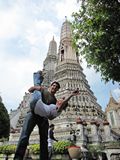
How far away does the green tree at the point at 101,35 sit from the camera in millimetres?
10734

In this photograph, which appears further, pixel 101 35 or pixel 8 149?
pixel 8 149

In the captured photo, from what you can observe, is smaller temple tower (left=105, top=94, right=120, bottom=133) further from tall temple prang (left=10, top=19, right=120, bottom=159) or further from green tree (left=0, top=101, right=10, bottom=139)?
green tree (left=0, top=101, right=10, bottom=139)

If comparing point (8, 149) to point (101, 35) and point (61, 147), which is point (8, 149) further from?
point (101, 35)

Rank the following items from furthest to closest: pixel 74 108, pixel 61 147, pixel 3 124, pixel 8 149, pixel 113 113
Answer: pixel 113 113
pixel 74 108
pixel 3 124
pixel 8 149
pixel 61 147

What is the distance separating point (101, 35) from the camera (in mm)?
10758

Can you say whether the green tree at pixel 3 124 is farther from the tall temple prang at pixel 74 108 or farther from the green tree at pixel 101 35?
the green tree at pixel 101 35

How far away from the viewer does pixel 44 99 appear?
15.2 feet

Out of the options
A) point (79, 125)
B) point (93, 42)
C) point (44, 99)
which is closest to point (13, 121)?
point (79, 125)

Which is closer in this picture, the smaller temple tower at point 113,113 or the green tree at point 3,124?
the green tree at point 3,124

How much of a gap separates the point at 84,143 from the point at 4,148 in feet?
21.3

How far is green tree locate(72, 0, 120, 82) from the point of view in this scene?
10.7 metres

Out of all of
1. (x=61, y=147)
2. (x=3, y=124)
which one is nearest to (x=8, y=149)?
(x=61, y=147)

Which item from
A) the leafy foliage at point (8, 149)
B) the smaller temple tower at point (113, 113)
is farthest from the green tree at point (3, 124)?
the smaller temple tower at point (113, 113)

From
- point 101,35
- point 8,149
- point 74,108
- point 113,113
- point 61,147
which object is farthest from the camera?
point 113,113
